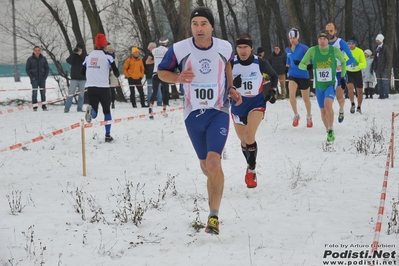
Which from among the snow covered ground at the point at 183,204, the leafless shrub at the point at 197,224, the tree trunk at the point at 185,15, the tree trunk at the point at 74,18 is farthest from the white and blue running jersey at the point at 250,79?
the tree trunk at the point at 74,18

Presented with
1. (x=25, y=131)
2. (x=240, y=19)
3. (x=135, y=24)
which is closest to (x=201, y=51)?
(x=25, y=131)

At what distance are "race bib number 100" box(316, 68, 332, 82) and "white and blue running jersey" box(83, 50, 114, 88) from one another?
12.9 ft

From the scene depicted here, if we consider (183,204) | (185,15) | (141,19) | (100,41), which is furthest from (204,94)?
(141,19)

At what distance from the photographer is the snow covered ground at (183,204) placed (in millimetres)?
4676

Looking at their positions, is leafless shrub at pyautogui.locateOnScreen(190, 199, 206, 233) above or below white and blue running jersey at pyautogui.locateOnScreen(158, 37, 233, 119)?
below

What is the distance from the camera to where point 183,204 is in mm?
6281

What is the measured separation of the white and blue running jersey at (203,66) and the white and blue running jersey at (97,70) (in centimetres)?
537

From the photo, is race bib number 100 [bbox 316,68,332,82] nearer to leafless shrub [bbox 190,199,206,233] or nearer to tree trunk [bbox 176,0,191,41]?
leafless shrub [bbox 190,199,206,233]

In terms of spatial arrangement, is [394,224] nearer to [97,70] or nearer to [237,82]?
[237,82]

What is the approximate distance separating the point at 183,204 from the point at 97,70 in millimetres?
5046

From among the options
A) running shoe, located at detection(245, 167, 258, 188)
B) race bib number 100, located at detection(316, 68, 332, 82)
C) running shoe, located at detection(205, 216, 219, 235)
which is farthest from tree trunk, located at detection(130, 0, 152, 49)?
running shoe, located at detection(205, 216, 219, 235)

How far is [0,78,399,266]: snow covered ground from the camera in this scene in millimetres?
4676

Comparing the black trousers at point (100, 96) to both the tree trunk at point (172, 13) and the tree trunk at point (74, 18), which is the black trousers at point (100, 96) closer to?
the tree trunk at point (172, 13)

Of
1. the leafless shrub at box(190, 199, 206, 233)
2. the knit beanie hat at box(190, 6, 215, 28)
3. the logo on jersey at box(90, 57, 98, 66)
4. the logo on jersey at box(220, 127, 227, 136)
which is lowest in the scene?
the leafless shrub at box(190, 199, 206, 233)
